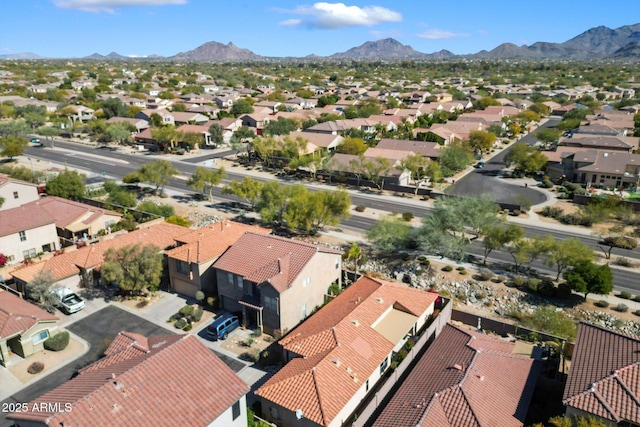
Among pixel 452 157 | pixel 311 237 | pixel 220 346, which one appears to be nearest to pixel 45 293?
pixel 220 346

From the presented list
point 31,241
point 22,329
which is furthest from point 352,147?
point 22,329

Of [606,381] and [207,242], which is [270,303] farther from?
[606,381]

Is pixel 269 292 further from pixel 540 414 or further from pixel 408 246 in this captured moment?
pixel 408 246

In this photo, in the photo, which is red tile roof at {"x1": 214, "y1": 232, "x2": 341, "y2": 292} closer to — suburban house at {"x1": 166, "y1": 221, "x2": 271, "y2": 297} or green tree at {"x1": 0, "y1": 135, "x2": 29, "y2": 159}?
suburban house at {"x1": 166, "y1": 221, "x2": 271, "y2": 297}

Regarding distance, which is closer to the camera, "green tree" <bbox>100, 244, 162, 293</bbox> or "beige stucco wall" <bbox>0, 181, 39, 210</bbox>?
"green tree" <bbox>100, 244, 162, 293</bbox>

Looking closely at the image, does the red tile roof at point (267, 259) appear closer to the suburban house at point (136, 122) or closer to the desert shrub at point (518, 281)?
the desert shrub at point (518, 281)

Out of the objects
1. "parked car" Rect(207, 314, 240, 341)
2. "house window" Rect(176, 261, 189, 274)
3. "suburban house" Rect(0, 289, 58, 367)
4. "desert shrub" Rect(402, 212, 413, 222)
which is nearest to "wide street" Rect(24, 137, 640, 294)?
"desert shrub" Rect(402, 212, 413, 222)
